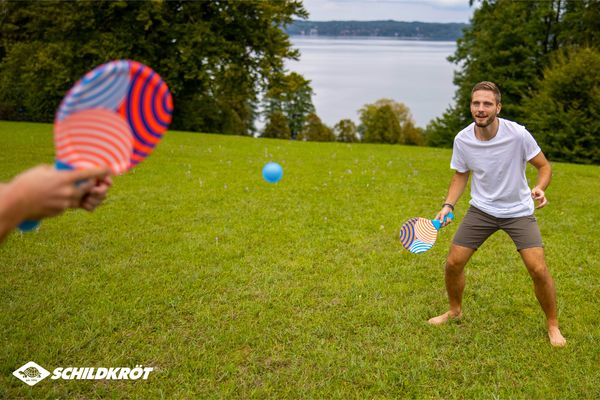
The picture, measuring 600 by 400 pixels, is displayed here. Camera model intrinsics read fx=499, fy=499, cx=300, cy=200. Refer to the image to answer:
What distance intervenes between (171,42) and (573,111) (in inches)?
849

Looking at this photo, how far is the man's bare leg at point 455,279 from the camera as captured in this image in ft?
16.7

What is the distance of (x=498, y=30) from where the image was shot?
113 ft

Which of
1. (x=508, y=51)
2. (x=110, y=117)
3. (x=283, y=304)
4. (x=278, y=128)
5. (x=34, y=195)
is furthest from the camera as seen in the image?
(x=278, y=128)

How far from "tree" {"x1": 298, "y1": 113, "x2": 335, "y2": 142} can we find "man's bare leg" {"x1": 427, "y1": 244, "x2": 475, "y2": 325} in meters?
53.4

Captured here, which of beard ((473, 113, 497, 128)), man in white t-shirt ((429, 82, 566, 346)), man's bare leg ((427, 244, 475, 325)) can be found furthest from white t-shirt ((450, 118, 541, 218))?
man's bare leg ((427, 244, 475, 325))

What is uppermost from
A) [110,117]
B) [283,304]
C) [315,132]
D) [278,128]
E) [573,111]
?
[110,117]

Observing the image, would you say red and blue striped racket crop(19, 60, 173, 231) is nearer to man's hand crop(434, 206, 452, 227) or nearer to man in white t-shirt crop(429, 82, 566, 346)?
man in white t-shirt crop(429, 82, 566, 346)

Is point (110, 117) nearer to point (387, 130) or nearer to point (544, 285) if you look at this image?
point (544, 285)

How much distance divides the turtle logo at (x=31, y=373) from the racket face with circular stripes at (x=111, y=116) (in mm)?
2942

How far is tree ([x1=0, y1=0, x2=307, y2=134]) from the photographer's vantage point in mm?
26884

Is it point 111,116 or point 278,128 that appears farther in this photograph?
point 278,128

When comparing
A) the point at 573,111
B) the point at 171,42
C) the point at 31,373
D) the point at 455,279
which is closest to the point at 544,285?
the point at 455,279

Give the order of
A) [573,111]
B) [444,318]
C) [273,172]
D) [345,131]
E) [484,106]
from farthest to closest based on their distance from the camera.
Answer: [345,131]
[573,111]
[273,172]
[444,318]
[484,106]

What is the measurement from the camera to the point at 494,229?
16.3 ft
